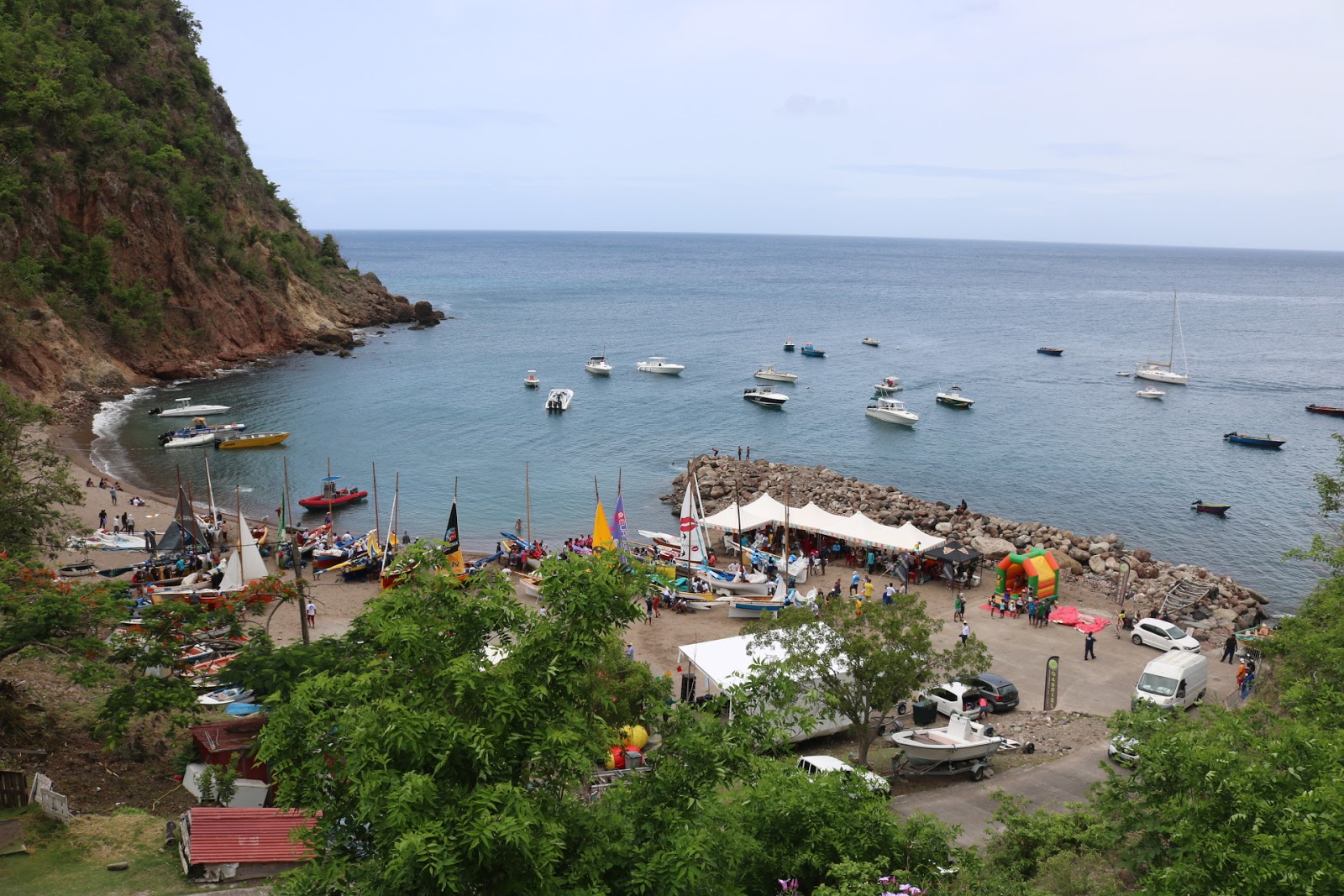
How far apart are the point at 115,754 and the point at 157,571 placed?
15.6m

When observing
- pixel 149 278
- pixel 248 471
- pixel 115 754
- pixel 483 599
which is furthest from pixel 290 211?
pixel 483 599

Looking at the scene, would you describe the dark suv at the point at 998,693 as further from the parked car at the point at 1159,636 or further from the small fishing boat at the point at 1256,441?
the small fishing boat at the point at 1256,441

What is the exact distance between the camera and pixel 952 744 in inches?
739

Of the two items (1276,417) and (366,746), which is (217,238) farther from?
(1276,417)

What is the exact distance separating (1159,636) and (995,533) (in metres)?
12.5

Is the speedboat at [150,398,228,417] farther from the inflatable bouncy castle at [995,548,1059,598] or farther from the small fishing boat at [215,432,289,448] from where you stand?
the inflatable bouncy castle at [995,548,1059,598]

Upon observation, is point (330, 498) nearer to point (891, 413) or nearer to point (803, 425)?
point (803, 425)

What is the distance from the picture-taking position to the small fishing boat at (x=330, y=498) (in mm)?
44656

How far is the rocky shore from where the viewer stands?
33.4 meters

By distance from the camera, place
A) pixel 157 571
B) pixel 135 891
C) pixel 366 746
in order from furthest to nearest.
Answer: pixel 157 571, pixel 135 891, pixel 366 746

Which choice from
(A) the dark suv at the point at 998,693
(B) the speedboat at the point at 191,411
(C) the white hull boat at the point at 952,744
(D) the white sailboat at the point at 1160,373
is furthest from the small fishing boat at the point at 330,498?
(D) the white sailboat at the point at 1160,373

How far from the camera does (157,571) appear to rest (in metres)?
32.5

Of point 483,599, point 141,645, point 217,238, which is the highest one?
point 217,238

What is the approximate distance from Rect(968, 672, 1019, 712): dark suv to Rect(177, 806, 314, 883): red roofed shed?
622 inches
